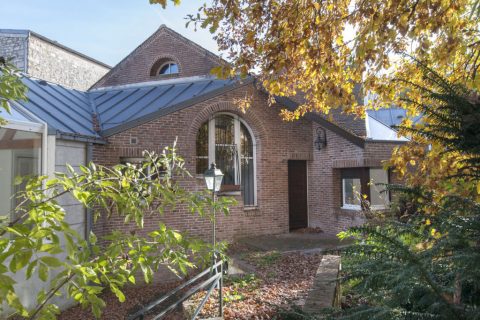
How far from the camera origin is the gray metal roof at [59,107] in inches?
320

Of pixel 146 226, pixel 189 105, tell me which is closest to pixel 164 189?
pixel 146 226

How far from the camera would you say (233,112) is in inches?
461

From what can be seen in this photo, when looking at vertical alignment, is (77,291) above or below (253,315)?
above

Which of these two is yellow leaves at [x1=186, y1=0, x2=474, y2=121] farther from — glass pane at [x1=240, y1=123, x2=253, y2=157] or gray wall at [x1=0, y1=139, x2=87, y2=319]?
glass pane at [x1=240, y1=123, x2=253, y2=157]

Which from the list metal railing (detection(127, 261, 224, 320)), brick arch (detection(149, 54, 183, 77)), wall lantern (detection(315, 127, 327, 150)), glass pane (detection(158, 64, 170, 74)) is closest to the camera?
metal railing (detection(127, 261, 224, 320))

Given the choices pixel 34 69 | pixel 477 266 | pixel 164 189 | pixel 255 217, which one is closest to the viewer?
pixel 477 266

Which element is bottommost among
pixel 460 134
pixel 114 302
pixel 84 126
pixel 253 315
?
pixel 114 302

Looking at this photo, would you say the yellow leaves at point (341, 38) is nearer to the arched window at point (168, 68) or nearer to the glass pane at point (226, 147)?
the glass pane at point (226, 147)

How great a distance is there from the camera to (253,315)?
5387mm

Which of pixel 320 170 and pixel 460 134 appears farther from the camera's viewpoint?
pixel 320 170

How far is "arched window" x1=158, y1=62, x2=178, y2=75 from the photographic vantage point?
50.1 ft

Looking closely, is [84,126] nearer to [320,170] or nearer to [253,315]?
[253,315]

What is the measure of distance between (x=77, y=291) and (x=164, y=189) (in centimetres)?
79

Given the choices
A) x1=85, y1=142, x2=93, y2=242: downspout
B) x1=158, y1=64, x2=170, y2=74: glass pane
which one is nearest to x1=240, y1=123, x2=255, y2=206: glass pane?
x1=85, y1=142, x2=93, y2=242: downspout
